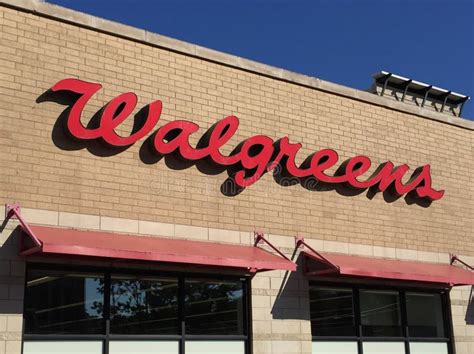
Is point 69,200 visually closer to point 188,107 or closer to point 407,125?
point 188,107

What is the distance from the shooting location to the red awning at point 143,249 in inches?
407

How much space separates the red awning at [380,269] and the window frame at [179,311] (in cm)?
148

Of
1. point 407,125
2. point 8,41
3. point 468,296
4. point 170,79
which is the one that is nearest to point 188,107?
point 170,79

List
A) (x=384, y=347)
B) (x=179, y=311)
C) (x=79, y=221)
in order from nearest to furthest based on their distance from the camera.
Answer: (x=79, y=221) → (x=179, y=311) → (x=384, y=347)

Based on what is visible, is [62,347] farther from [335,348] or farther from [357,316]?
[357,316]

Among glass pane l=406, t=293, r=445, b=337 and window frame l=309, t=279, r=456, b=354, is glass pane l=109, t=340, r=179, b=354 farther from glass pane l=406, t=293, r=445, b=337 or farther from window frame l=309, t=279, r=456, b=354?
glass pane l=406, t=293, r=445, b=337

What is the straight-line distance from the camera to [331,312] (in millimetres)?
14289

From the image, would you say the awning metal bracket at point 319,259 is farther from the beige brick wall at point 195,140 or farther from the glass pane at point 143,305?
the glass pane at point 143,305

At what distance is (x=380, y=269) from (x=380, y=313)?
157 centimetres

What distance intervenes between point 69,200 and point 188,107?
3165 mm

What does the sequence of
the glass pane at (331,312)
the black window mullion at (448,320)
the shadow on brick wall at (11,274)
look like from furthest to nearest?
the black window mullion at (448,320)
the glass pane at (331,312)
the shadow on brick wall at (11,274)

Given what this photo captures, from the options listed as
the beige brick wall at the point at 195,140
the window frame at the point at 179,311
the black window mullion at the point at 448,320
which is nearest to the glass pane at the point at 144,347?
the window frame at the point at 179,311

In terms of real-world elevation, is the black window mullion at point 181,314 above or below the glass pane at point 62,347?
above

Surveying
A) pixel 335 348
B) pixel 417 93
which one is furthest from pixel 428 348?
pixel 417 93
